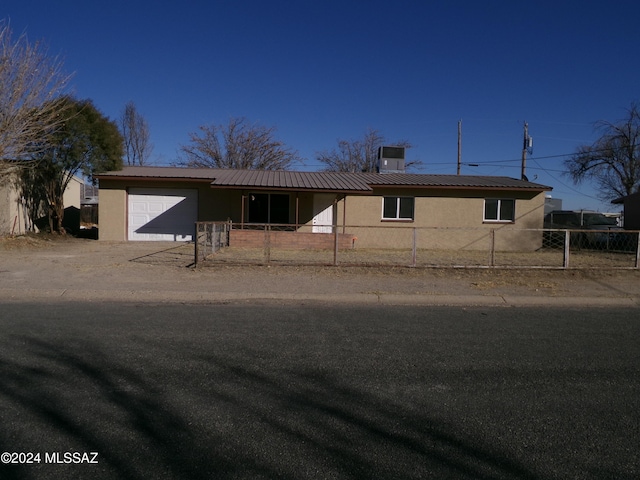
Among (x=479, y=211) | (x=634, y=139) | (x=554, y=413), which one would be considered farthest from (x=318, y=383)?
(x=634, y=139)

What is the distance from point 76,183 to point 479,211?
20798 millimetres

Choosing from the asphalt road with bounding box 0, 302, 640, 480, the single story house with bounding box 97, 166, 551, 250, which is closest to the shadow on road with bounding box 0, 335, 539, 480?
the asphalt road with bounding box 0, 302, 640, 480

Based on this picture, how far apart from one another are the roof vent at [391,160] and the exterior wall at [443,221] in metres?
4.70

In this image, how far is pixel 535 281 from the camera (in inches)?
417

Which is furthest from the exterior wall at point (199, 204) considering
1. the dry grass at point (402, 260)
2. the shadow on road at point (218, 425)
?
the shadow on road at point (218, 425)

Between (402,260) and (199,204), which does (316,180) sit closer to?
(199,204)

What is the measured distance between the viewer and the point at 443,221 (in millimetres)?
20250

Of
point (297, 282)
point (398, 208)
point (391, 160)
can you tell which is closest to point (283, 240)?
point (398, 208)

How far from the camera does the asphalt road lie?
298cm

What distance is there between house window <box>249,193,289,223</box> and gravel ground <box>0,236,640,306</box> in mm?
7697

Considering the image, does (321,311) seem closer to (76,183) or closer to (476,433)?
(476,433)

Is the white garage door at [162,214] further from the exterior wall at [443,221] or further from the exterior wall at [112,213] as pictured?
the exterior wall at [443,221]

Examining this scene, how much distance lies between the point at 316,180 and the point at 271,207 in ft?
7.58

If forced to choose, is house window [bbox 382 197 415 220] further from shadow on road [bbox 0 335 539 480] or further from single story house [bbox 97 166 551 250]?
shadow on road [bbox 0 335 539 480]
